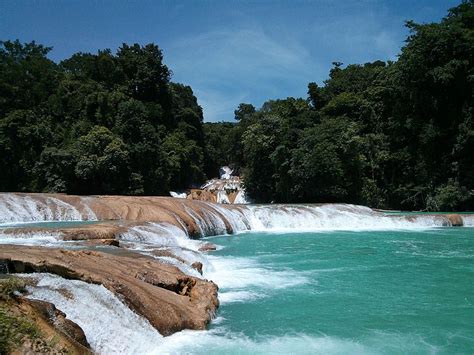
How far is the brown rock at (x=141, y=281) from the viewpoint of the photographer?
7.38 meters

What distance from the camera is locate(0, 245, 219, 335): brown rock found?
7.38 m

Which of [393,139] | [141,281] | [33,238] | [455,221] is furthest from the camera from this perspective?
[393,139]

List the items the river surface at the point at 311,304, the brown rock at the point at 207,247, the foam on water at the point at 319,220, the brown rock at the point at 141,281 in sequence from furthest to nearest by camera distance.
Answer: the foam on water at the point at 319,220
the brown rock at the point at 207,247
the brown rock at the point at 141,281
the river surface at the point at 311,304

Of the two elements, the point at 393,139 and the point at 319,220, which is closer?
the point at 319,220

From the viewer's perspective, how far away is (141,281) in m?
→ 8.51

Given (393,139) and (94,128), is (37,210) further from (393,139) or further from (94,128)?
(393,139)

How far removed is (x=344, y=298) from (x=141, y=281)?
4.94m

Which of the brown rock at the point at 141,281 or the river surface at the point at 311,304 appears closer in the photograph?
the river surface at the point at 311,304

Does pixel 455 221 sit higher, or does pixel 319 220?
pixel 319 220

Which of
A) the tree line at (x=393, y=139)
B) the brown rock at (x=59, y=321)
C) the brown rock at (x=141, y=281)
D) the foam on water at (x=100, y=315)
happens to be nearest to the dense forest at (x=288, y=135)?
the tree line at (x=393, y=139)

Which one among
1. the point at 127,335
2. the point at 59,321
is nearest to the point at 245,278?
the point at 127,335

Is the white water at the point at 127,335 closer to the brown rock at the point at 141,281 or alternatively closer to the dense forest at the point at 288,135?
the brown rock at the point at 141,281

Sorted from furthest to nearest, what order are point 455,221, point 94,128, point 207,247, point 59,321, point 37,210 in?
point 94,128, point 455,221, point 37,210, point 207,247, point 59,321

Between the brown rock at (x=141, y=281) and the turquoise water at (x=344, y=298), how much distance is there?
22.4 inches
